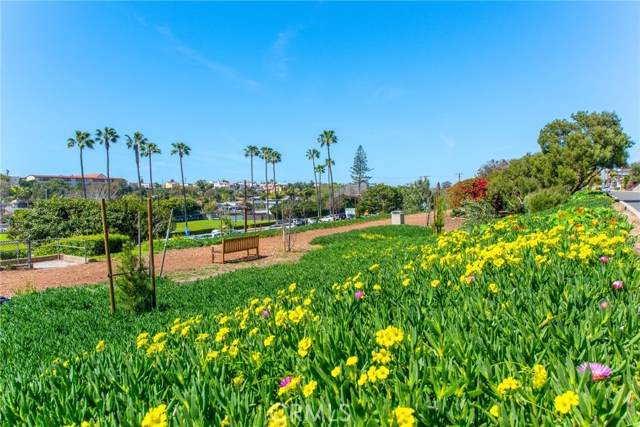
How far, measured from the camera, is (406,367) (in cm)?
178

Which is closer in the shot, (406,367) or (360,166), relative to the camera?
(406,367)

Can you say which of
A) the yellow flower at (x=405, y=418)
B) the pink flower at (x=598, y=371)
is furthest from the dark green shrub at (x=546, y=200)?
the yellow flower at (x=405, y=418)

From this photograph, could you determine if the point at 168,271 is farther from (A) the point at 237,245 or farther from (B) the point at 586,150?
(B) the point at 586,150

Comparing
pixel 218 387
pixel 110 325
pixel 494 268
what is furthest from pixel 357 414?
pixel 110 325

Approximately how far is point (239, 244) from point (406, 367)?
42.0 feet

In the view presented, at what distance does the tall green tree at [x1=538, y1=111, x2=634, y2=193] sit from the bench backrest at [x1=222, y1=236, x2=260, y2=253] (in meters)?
15.8

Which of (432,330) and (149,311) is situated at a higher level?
(432,330)

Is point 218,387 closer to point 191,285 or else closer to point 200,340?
point 200,340

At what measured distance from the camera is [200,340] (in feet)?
8.51

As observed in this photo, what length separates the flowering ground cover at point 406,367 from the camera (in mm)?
1344

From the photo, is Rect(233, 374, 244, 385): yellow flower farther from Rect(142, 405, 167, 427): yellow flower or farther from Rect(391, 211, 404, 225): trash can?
Rect(391, 211, 404, 225): trash can

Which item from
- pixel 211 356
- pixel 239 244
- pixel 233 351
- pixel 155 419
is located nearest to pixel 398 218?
pixel 239 244

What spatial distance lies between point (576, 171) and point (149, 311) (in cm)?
2151

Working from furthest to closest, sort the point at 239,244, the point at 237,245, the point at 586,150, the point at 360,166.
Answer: the point at 360,166, the point at 586,150, the point at 239,244, the point at 237,245
